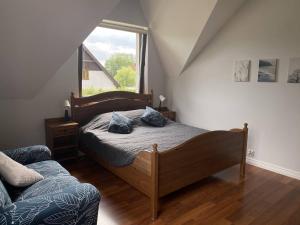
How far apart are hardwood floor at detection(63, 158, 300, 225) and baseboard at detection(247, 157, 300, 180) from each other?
100 mm

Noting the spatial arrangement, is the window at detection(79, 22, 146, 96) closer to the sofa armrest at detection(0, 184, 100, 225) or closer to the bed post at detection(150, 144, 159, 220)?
the bed post at detection(150, 144, 159, 220)

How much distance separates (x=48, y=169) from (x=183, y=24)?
2980 millimetres

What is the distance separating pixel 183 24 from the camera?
3791 millimetres

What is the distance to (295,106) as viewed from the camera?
3.08m

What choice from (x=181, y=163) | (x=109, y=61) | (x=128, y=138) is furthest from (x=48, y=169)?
(x=109, y=61)

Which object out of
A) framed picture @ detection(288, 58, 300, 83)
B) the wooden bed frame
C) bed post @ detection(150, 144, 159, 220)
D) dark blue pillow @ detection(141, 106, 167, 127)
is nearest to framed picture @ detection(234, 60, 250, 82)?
framed picture @ detection(288, 58, 300, 83)

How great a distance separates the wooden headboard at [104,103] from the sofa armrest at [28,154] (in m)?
1.23

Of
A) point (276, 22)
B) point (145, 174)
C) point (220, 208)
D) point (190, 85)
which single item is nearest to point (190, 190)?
point (220, 208)

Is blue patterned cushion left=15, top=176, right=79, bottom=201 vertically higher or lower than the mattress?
lower

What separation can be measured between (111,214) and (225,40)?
312 cm

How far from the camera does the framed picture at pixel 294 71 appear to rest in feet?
9.86

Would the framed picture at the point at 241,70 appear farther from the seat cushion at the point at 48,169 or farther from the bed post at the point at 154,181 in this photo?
the seat cushion at the point at 48,169

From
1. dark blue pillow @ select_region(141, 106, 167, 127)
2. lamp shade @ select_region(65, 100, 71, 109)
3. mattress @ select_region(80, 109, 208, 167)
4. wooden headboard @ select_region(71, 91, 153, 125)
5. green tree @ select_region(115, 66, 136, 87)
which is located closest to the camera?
mattress @ select_region(80, 109, 208, 167)

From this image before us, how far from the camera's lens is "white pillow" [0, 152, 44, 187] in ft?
5.88
